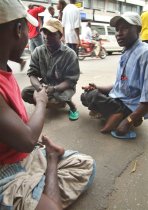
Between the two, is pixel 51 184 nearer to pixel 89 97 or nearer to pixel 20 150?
pixel 20 150

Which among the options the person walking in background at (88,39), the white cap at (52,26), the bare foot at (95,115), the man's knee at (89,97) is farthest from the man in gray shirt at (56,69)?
the person walking in background at (88,39)

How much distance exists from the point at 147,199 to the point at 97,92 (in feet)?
4.85

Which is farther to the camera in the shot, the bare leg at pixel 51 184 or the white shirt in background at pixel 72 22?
the white shirt in background at pixel 72 22

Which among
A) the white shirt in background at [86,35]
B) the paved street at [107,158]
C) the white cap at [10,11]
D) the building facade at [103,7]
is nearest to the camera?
the white cap at [10,11]

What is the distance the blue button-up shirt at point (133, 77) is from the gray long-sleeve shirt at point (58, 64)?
70 centimetres

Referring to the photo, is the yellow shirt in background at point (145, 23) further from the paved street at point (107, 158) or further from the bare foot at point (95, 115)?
the bare foot at point (95, 115)

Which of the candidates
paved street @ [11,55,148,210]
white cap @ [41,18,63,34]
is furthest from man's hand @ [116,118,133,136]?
white cap @ [41,18,63,34]

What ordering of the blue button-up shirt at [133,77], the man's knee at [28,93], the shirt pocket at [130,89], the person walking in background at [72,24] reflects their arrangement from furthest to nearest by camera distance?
the person walking in background at [72,24] → the man's knee at [28,93] → the shirt pocket at [130,89] → the blue button-up shirt at [133,77]

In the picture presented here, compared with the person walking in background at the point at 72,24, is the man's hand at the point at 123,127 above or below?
below

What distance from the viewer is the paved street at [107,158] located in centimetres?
218

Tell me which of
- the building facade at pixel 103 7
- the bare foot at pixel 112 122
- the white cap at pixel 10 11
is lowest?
the building facade at pixel 103 7

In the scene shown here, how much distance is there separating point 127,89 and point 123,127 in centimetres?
42

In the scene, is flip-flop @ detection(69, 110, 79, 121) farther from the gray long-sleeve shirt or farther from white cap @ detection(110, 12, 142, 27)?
white cap @ detection(110, 12, 142, 27)

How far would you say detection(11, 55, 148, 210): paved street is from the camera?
7.14 feet
